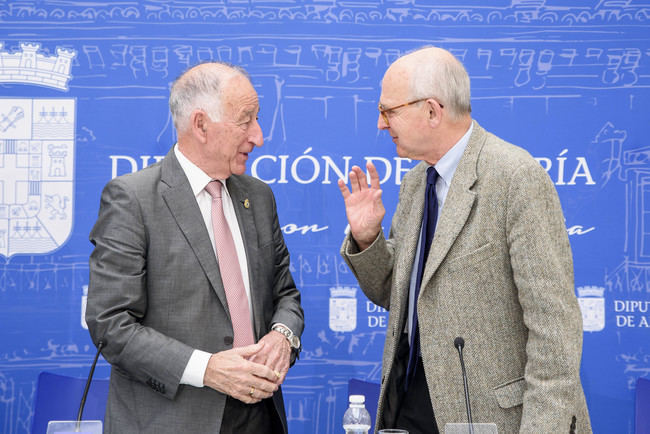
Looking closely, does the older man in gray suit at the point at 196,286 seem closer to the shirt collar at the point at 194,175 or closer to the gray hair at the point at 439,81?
the shirt collar at the point at 194,175

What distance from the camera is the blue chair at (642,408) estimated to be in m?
3.05

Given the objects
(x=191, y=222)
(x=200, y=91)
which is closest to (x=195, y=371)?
(x=191, y=222)

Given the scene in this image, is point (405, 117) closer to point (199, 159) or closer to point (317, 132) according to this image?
point (199, 159)

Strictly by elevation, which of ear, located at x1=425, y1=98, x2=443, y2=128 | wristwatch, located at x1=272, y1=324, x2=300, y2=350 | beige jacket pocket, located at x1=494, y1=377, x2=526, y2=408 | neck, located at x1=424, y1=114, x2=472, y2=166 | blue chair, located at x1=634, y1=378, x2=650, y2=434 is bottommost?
blue chair, located at x1=634, y1=378, x2=650, y2=434

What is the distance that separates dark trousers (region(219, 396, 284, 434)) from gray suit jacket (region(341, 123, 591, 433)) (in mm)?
580

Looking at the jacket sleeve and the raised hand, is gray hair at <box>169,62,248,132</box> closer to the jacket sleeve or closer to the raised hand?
the jacket sleeve

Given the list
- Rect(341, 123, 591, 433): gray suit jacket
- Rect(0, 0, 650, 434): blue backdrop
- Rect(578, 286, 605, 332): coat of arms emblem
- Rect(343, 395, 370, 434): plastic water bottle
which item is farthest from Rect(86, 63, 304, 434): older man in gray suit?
Rect(578, 286, 605, 332): coat of arms emblem

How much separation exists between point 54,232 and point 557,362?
2.24m

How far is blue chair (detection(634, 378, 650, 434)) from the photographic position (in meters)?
3.05

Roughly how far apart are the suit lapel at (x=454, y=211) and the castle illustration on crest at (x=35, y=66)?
191cm

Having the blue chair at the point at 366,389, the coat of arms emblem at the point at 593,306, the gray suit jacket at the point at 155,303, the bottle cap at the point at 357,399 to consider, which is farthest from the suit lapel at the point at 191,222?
the coat of arms emblem at the point at 593,306

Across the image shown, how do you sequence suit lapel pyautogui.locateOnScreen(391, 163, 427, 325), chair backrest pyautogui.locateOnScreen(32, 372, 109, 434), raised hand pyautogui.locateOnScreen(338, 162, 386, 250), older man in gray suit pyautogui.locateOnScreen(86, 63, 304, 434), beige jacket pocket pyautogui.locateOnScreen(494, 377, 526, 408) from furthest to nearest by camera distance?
1. chair backrest pyautogui.locateOnScreen(32, 372, 109, 434)
2. raised hand pyautogui.locateOnScreen(338, 162, 386, 250)
3. suit lapel pyautogui.locateOnScreen(391, 163, 427, 325)
4. older man in gray suit pyautogui.locateOnScreen(86, 63, 304, 434)
5. beige jacket pocket pyautogui.locateOnScreen(494, 377, 526, 408)

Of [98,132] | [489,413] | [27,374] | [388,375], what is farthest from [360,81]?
[27,374]

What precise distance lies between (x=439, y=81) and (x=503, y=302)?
697 millimetres
